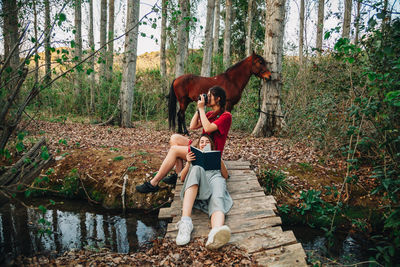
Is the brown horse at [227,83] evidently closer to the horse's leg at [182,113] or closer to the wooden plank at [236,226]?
the horse's leg at [182,113]

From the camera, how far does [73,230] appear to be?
12.5 feet

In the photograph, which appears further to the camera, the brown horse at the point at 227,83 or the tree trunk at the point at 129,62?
the tree trunk at the point at 129,62

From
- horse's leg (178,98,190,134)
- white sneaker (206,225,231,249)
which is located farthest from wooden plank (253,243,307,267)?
horse's leg (178,98,190,134)

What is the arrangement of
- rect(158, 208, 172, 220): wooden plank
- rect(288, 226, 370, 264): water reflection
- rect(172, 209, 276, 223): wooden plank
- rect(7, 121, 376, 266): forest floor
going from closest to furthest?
rect(172, 209, 276, 223): wooden plank
rect(158, 208, 172, 220): wooden plank
rect(288, 226, 370, 264): water reflection
rect(7, 121, 376, 266): forest floor

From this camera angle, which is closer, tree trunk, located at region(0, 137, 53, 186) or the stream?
tree trunk, located at region(0, 137, 53, 186)

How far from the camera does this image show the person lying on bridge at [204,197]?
274 centimetres

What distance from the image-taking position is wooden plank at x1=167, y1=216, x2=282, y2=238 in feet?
9.28

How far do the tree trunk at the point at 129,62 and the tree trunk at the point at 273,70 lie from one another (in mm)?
4363

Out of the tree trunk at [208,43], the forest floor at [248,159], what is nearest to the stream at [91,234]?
the forest floor at [248,159]

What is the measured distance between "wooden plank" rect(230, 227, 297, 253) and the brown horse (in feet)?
14.6

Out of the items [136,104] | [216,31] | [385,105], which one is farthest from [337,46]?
[216,31]

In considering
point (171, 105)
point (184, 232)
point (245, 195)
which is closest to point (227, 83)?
point (171, 105)

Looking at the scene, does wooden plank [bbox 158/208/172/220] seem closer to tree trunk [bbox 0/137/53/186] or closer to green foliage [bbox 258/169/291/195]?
tree trunk [bbox 0/137/53/186]

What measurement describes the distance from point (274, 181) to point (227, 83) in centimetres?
334
